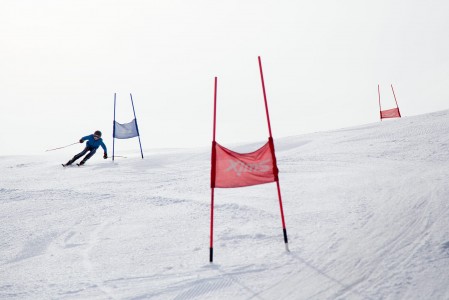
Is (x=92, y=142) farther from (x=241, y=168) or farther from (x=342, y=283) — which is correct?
(x=342, y=283)

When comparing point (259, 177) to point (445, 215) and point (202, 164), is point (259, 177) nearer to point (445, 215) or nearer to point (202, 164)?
point (445, 215)

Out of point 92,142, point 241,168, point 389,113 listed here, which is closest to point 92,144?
point 92,142

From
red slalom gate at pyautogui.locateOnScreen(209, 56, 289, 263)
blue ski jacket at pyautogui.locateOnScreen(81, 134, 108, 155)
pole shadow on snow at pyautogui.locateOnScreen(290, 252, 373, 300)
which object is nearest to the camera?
pole shadow on snow at pyautogui.locateOnScreen(290, 252, 373, 300)

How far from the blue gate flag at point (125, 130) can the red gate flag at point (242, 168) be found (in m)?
10.2

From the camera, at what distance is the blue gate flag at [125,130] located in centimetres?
1457

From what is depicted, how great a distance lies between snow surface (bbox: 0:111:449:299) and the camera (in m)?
4.09

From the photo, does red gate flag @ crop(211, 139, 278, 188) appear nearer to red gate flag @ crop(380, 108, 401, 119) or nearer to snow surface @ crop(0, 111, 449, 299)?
snow surface @ crop(0, 111, 449, 299)

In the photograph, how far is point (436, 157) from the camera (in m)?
8.38

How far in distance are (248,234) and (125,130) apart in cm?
1009

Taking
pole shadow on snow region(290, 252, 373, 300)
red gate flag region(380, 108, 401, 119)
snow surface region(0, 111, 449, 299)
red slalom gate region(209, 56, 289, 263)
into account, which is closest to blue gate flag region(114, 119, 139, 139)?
snow surface region(0, 111, 449, 299)

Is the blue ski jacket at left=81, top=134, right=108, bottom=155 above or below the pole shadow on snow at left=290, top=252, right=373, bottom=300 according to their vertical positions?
above

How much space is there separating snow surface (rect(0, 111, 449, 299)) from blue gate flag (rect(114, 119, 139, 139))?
4625 mm

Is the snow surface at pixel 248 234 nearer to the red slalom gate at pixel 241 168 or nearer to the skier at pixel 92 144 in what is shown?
the red slalom gate at pixel 241 168

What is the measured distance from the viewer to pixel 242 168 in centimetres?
506
